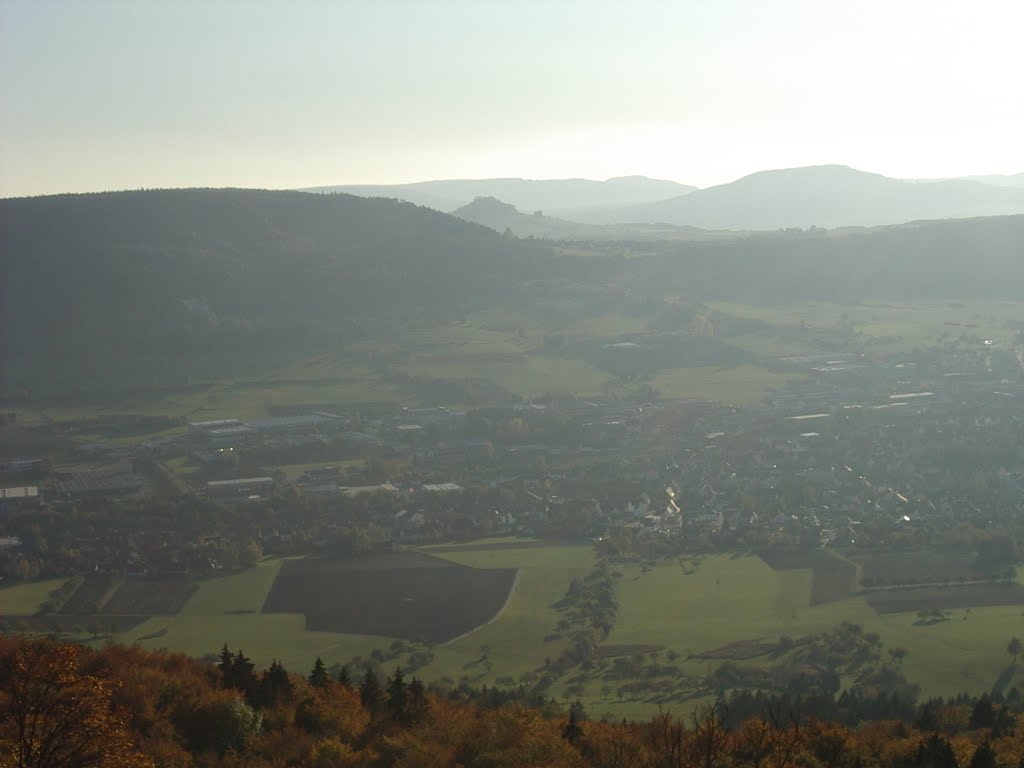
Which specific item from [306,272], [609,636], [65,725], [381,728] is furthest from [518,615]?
[306,272]

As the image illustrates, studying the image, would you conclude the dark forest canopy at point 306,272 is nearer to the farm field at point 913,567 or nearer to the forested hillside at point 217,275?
the forested hillside at point 217,275

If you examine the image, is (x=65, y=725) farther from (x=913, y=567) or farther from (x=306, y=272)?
(x=306, y=272)

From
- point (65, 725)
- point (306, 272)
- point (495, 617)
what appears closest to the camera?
point (65, 725)

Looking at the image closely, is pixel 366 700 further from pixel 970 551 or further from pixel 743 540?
pixel 970 551

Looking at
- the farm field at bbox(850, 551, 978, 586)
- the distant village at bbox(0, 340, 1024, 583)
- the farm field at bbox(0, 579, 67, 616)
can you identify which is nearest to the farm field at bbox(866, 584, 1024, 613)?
the farm field at bbox(850, 551, 978, 586)

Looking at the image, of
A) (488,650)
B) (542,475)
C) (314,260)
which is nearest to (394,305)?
(314,260)

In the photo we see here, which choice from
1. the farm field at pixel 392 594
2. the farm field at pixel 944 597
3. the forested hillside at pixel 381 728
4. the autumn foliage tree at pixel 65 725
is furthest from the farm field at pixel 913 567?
the autumn foliage tree at pixel 65 725
